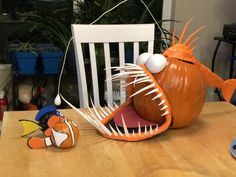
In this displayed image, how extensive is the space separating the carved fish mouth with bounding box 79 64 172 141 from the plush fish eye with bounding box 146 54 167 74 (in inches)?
0.8

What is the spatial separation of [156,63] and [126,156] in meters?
0.30

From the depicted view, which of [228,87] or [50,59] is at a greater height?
[228,87]

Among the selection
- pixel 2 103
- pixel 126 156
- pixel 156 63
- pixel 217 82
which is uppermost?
pixel 156 63

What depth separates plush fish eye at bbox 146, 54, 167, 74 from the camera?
101 cm

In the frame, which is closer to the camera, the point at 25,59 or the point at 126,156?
the point at 126,156

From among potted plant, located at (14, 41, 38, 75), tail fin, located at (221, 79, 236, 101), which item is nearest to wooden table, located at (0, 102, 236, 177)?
tail fin, located at (221, 79, 236, 101)

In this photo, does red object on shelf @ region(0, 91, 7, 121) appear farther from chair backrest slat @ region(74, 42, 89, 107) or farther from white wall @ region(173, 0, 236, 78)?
white wall @ region(173, 0, 236, 78)

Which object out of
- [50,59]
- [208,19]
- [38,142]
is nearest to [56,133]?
[38,142]

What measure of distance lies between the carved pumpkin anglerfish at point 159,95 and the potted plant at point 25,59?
131cm

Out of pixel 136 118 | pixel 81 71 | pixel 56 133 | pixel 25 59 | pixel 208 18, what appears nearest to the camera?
pixel 56 133

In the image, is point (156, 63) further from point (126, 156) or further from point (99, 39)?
point (99, 39)

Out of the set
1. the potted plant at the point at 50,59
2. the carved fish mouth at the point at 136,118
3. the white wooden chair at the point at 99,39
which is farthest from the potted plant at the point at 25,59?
the carved fish mouth at the point at 136,118

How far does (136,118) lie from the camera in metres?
1.12

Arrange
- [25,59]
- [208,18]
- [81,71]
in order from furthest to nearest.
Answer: [208,18]
[25,59]
[81,71]
